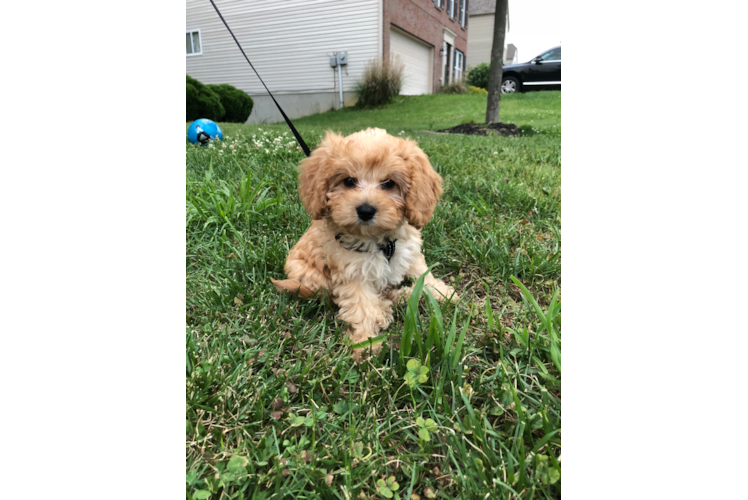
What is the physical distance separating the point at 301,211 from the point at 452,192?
1.60 meters

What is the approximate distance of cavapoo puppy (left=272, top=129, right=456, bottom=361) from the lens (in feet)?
6.87

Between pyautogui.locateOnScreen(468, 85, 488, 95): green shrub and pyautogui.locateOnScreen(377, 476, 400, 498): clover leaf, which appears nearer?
pyautogui.locateOnScreen(377, 476, 400, 498): clover leaf

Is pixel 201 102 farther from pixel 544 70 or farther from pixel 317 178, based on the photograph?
pixel 544 70

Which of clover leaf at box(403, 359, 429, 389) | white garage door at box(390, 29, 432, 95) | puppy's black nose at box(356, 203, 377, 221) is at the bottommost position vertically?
clover leaf at box(403, 359, 429, 389)

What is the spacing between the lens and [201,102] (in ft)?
40.1

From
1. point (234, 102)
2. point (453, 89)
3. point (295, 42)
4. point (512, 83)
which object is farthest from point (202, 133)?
point (453, 89)

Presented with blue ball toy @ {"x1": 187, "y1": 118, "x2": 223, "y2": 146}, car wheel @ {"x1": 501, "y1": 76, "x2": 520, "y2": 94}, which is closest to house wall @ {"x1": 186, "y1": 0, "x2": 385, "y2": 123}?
blue ball toy @ {"x1": 187, "y1": 118, "x2": 223, "y2": 146}

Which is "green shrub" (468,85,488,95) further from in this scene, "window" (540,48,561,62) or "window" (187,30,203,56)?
"window" (540,48,561,62)

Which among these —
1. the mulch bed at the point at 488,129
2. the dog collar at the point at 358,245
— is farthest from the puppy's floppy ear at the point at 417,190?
the mulch bed at the point at 488,129

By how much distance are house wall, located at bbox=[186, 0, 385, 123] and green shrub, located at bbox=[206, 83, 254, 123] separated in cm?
369
